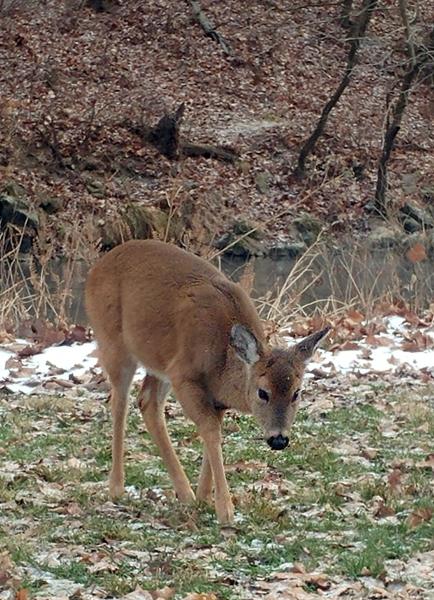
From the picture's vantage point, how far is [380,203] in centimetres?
2691

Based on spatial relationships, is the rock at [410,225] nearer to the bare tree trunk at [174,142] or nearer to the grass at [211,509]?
the bare tree trunk at [174,142]

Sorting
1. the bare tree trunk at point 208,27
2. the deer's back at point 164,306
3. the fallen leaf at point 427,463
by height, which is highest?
the deer's back at point 164,306

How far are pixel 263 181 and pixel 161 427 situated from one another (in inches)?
821

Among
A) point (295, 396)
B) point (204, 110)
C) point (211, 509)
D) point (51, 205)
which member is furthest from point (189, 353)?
point (204, 110)

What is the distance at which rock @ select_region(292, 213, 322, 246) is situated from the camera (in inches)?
997

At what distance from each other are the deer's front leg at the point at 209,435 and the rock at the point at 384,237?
15055mm

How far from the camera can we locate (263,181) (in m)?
27.8

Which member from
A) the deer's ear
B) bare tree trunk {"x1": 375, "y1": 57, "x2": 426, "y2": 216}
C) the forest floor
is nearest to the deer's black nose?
the deer's ear

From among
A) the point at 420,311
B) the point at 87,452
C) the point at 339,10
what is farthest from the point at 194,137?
the point at 87,452

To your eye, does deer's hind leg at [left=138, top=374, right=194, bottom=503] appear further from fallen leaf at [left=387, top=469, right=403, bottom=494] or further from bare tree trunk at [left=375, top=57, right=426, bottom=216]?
bare tree trunk at [left=375, top=57, right=426, bottom=216]

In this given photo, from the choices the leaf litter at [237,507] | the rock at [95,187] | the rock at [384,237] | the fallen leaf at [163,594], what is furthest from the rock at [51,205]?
the fallen leaf at [163,594]

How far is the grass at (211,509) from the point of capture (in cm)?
556

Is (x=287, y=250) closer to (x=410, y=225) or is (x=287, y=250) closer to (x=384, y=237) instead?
(x=384, y=237)

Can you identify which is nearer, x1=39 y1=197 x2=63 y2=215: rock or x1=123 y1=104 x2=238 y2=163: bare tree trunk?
x1=39 y1=197 x2=63 y2=215: rock
